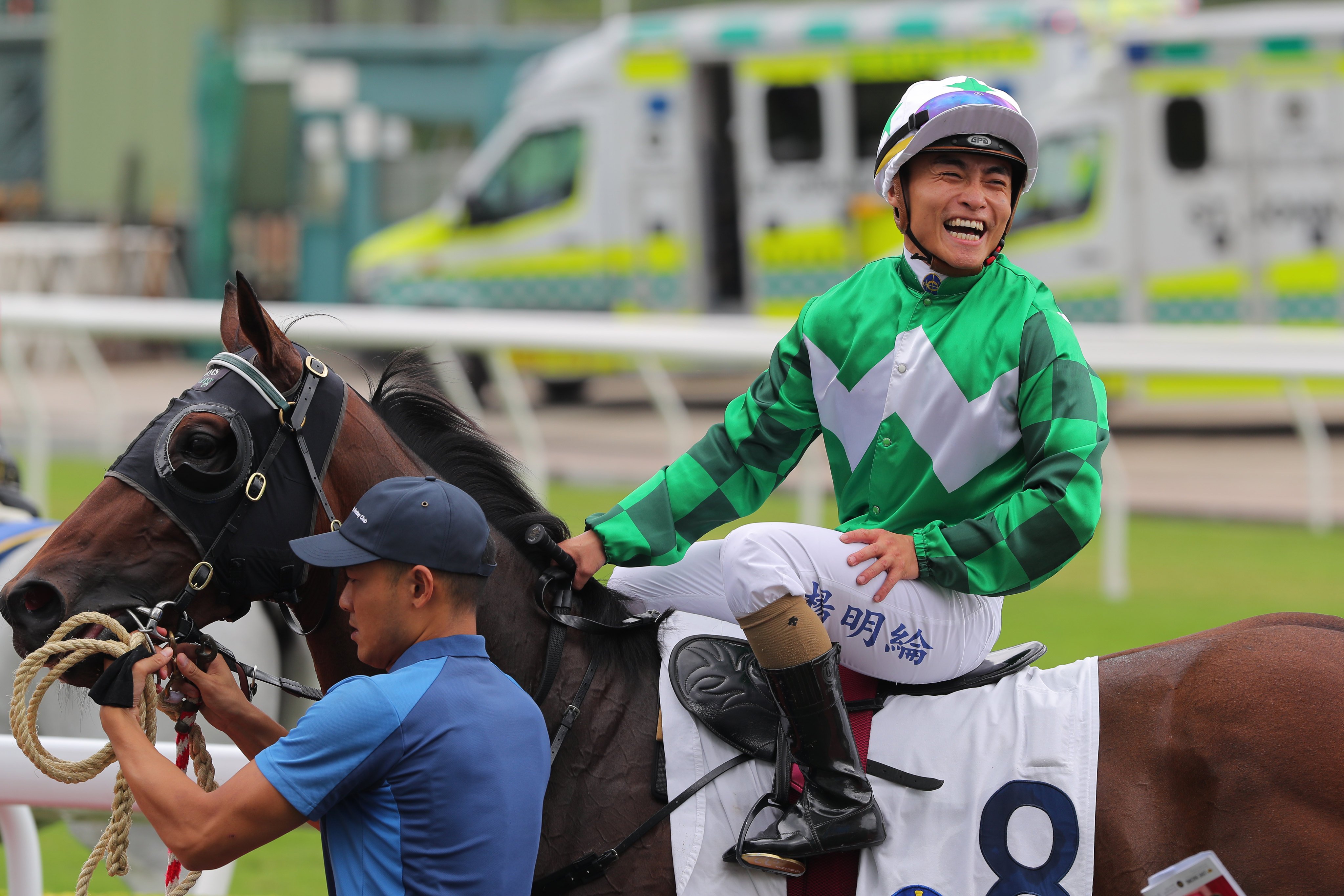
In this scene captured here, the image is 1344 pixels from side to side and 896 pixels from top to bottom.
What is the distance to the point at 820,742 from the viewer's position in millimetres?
2342

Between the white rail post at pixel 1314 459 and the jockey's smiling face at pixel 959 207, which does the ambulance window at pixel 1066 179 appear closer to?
the white rail post at pixel 1314 459

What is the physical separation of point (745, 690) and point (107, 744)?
1070 millimetres

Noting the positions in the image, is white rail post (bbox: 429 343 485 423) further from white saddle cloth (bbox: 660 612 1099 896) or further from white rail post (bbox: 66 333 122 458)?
white saddle cloth (bbox: 660 612 1099 896)

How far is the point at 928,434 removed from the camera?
2.48m

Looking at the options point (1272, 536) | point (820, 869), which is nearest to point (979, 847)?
point (820, 869)

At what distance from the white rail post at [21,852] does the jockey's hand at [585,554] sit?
150 cm

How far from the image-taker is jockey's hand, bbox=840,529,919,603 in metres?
2.39

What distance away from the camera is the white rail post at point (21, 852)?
3191mm

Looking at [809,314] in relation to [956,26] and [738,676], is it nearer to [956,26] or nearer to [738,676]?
[738,676]

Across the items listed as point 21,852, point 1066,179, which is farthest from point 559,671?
point 1066,179

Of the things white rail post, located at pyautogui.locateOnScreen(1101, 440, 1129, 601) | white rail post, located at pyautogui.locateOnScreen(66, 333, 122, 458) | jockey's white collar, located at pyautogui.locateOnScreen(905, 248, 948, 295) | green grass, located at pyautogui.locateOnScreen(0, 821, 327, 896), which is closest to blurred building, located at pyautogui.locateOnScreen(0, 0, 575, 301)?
white rail post, located at pyautogui.locateOnScreen(66, 333, 122, 458)

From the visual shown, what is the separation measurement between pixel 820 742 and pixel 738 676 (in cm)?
24

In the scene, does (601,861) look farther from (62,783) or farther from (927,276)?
(927,276)

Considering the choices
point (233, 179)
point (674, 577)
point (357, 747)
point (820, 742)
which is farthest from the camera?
point (233, 179)
